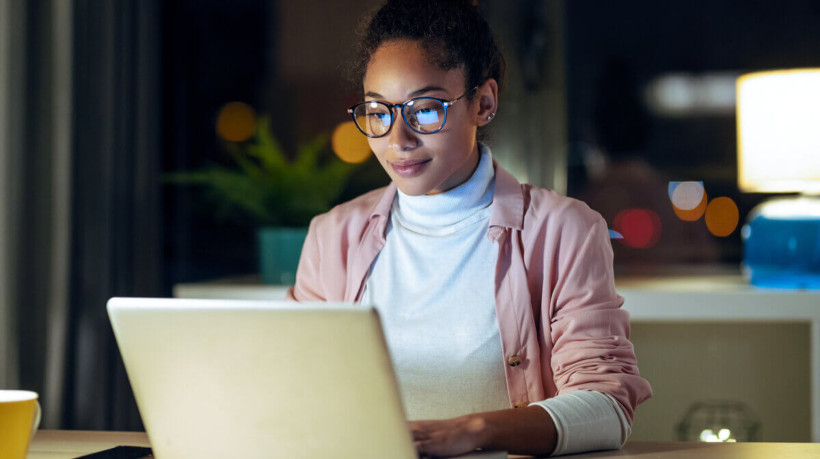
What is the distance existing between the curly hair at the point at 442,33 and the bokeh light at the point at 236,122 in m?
1.57

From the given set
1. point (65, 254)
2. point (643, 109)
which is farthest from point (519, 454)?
point (643, 109)

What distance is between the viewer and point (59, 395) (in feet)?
6.92

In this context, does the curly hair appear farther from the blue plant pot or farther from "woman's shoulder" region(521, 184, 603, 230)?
the blue plant pot

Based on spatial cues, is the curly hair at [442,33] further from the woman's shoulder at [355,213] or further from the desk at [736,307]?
the desk at [736,307]

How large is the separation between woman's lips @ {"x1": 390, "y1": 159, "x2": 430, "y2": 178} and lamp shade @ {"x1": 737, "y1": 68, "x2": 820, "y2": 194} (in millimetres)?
1210

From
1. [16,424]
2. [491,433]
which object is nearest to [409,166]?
[491,433]

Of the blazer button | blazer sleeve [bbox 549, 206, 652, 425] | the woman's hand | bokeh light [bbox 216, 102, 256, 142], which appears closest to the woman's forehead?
blazer sleeve [bbox 549, 206, 652, 425]

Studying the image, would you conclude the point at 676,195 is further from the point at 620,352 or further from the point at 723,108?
the point at 620,352

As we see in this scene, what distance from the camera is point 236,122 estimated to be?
2836 millimetres

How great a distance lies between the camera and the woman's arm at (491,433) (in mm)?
847

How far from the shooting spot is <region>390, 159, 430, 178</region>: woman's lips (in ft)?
3.90

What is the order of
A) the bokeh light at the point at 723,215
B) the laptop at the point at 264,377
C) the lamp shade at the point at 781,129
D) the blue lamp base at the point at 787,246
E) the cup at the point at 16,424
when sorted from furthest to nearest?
the bokeh light at the point at 723,215, the blue lamp base at the point at 787,246, the lamp shade at the point at 781,129, the cup at the point at 16,424, the laptop at the point at 264,377

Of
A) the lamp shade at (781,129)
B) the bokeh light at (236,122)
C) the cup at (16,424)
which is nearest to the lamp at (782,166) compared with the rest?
the lamp shade at (781,129)

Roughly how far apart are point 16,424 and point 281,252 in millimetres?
1535
